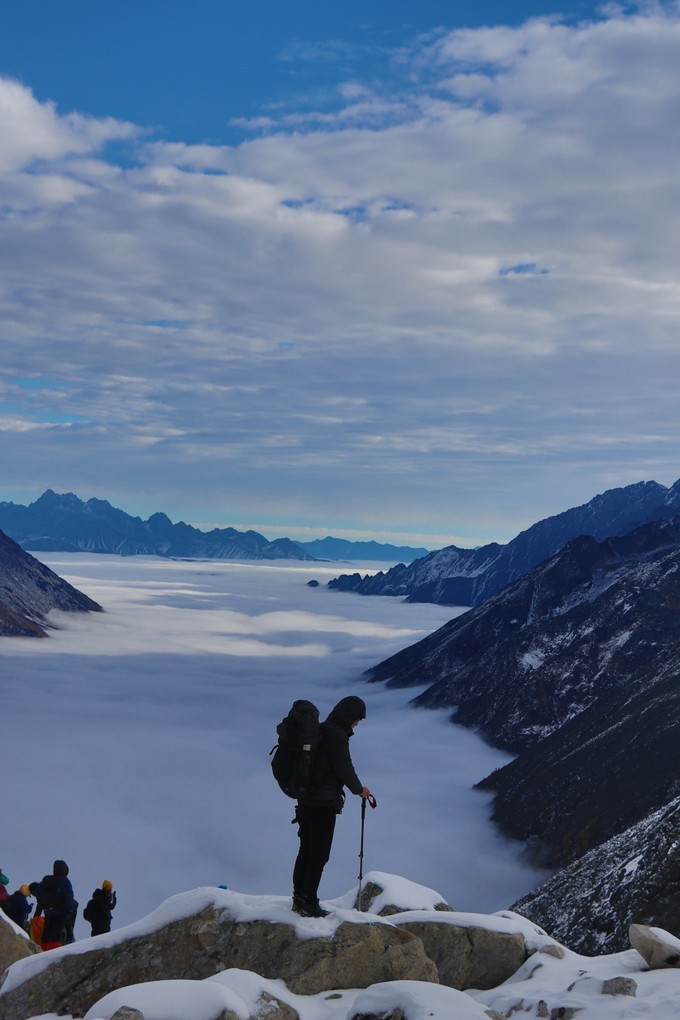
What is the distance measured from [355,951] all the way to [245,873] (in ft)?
524

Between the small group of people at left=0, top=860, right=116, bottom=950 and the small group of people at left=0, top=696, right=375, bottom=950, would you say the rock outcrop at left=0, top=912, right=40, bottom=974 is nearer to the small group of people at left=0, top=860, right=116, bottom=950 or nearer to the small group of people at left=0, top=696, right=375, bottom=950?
the small group of people at left=0, top=860, right=116, bottom=950

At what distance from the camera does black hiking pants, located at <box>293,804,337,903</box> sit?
1641 centimetres

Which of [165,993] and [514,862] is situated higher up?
[165,993]

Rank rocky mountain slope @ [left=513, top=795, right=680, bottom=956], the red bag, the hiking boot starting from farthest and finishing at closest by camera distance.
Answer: rocky mountain slope @ [left=513, top=795, right=680, bottom=956] → the red bag → the hiking boot

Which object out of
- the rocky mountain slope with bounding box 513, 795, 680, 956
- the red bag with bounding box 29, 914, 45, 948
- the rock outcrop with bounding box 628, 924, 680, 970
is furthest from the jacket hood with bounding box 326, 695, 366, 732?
the rocky mountain slope with bounding box 513, 795, 680, 956

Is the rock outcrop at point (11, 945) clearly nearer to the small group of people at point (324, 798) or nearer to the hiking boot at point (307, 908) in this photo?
the hiking boot at point (307, 908)

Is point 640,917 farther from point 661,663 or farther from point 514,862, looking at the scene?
point 661,663

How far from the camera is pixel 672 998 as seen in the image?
47.6 feet

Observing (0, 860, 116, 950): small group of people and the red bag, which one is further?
the red bag

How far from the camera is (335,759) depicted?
622 inches

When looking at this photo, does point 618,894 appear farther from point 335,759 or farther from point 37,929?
point 335,759

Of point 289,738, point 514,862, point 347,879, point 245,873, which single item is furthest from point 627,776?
point 289,738

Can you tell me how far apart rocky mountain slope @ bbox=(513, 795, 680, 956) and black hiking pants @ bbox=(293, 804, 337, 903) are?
39.9 metres

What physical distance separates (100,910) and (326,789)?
1366 cm
